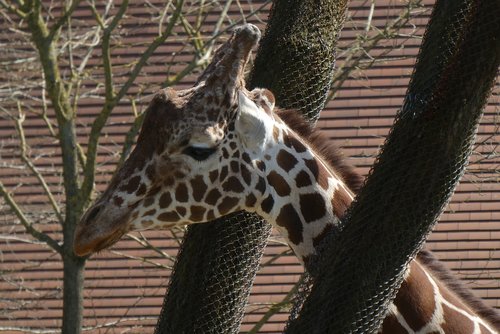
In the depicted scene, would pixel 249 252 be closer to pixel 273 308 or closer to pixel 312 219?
pixel 312 219

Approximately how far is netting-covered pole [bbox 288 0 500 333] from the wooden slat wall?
8486 millimetres

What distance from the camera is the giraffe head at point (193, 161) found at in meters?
5.68

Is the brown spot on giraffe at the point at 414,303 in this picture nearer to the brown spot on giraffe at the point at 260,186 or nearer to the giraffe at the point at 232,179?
the giraffe at the point at 232,179

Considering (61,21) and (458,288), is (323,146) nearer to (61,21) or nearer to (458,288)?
(458,288)

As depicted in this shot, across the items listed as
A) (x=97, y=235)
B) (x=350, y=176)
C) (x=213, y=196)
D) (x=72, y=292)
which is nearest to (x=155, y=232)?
(x=72, y=292)

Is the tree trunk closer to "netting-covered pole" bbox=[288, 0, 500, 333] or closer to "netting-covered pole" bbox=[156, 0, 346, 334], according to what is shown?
"netting-covered pole" bbox=[156, 0, 346, 334]

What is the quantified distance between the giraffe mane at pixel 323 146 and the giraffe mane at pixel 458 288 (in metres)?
0.52

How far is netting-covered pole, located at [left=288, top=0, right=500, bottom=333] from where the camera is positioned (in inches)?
207

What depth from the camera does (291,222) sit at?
234 inches

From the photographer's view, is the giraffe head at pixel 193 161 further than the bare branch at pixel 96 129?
No

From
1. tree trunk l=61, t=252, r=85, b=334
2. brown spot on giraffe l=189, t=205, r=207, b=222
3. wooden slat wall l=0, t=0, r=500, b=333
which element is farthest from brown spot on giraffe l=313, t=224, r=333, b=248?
wooden slat wall l=0, t=0, r=500, b=333

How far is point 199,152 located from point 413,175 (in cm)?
104

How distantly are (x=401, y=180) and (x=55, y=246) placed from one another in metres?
5.95

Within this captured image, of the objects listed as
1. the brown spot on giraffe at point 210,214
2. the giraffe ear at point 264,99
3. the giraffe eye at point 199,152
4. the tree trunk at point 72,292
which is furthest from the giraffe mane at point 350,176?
the tree trunk at point 72,292
